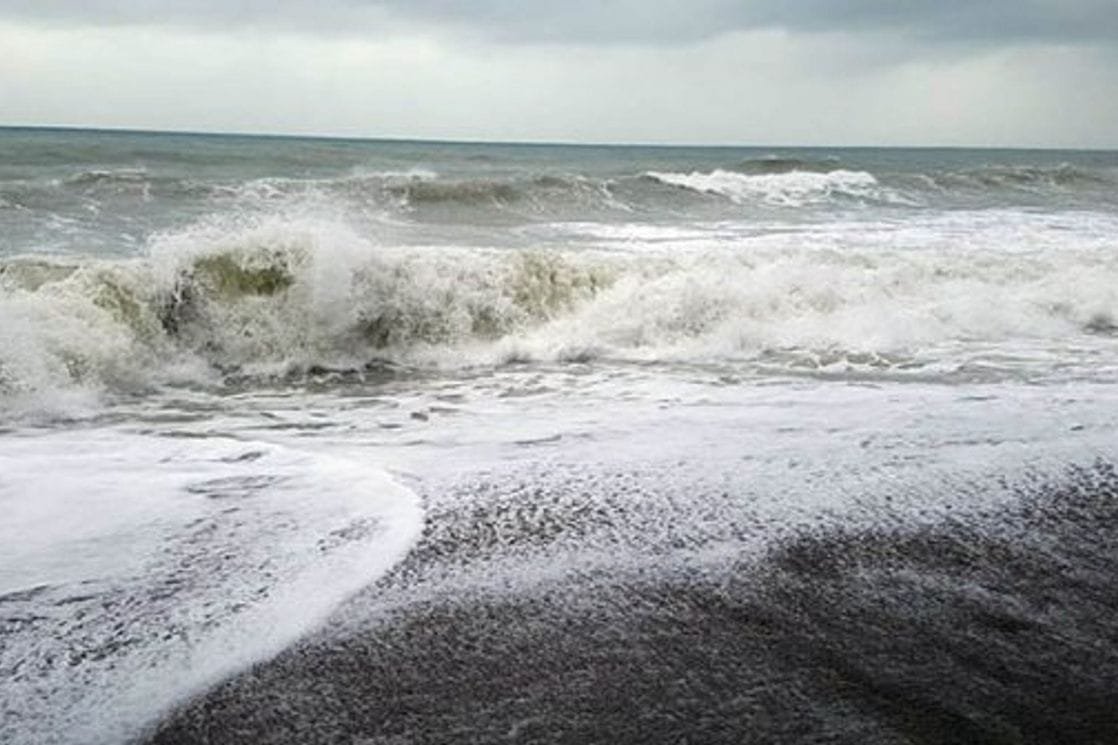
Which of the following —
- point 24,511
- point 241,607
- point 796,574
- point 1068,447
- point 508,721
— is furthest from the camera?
point 1068,447

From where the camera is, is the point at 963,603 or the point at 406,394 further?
the point at 406,394

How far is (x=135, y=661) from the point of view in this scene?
3445mm

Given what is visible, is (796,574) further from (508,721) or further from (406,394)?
(406,394)

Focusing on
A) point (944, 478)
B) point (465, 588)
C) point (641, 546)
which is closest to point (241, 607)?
point (465, 588)

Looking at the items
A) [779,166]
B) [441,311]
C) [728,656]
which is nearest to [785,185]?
[779,166]

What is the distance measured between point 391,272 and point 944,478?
21.5ft

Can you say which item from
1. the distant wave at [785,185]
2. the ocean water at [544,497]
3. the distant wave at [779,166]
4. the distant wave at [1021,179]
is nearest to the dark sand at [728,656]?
the ocean water at [544,497]

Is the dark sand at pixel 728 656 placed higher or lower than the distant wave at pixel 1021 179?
higher

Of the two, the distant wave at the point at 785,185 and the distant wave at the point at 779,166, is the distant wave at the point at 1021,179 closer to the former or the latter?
the distant wave at the point at 785,185

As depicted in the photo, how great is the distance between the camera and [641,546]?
4559 millimetres

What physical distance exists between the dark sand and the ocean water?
0.01 m

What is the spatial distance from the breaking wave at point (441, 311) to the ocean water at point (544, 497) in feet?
0.15

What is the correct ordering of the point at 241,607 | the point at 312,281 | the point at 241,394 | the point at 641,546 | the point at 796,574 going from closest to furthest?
the point at 241,607 < the point at 796,574 < the point at 641,546 < the point at 241,394 < the point at 312,281

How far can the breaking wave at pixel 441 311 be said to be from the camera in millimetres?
9211
